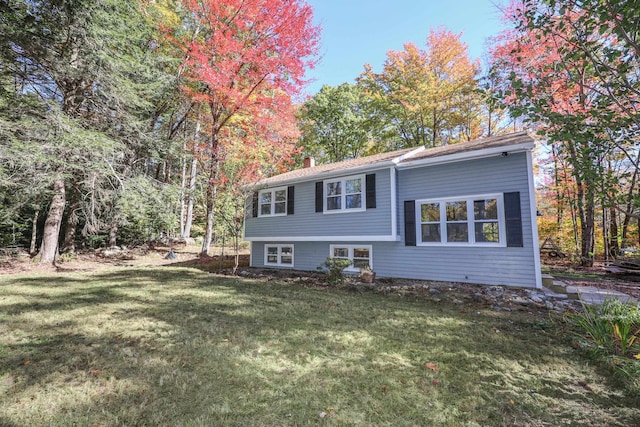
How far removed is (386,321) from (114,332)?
4333mm

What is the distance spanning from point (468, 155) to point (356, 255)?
4872mm

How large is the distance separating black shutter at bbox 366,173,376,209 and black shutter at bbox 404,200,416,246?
1.09 m

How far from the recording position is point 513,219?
7578mm

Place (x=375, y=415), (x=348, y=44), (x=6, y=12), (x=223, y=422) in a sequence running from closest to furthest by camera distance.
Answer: (x=223, y=422) < (x=375, y=415) < (x=6, y=12) < (x=348, y=44)

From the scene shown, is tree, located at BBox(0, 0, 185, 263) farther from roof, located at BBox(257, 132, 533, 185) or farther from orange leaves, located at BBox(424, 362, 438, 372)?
A: orange leaves, located at BBox(424, 362, 438, 372)

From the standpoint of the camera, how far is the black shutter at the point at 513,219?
24.6ft

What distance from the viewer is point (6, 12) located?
29.8 ft

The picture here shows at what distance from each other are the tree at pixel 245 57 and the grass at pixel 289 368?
30.6ft

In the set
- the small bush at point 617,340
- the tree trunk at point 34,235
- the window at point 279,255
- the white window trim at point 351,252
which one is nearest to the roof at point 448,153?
the white window trim at point 351,252

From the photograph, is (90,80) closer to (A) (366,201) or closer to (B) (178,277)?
(B) (178,277)

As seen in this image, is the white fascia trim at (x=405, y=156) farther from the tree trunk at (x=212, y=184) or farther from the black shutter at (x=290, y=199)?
the tree trunk at (x=212, y=184)

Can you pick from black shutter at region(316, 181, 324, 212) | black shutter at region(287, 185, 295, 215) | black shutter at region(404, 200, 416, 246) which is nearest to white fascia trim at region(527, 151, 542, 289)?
black shutter at region(404, 200, 416, 246)

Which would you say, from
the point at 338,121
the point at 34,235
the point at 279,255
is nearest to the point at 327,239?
the point at 279,255

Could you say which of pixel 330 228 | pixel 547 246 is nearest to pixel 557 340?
pixel 330 228
